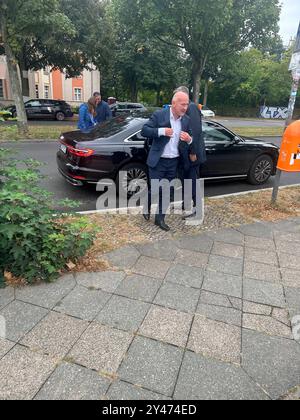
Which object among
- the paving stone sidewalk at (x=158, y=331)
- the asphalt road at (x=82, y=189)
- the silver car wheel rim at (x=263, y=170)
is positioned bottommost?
the paving stone sidewalk at (x=158, y=331)

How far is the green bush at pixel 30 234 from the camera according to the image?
2814mm

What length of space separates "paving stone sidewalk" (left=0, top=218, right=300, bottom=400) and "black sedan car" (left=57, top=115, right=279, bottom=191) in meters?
2.04

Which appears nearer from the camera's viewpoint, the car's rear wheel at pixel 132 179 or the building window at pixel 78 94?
the car's rear wheel at pixel 132 179

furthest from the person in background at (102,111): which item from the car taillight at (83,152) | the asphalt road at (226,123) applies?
the asphalt road at (226,123)

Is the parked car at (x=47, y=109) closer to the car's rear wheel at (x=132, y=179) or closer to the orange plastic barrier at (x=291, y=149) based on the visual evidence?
the car's rear wheel at (x=132, y=179)

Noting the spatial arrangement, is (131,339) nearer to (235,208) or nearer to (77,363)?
(77,363)

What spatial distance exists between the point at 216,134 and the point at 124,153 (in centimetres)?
209

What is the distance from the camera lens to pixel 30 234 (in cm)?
295

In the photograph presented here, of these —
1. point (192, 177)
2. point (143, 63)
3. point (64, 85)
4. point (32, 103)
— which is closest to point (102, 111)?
point (192, 177)

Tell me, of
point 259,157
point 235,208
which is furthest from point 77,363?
point 259,157

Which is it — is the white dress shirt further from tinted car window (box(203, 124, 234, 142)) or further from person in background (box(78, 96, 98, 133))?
person in background (box(78, 96, 98, 133))

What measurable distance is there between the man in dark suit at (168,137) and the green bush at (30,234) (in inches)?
54.2

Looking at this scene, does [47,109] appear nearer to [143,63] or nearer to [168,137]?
[143,63]

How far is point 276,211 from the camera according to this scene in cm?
552
